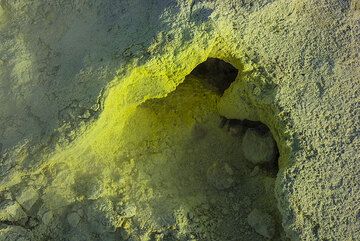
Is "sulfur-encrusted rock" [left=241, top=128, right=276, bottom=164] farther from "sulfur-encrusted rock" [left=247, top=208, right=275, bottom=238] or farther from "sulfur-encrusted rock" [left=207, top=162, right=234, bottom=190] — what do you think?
"sulfur-encrusted rock" [left=247, top=208, right=275, bottom=238]

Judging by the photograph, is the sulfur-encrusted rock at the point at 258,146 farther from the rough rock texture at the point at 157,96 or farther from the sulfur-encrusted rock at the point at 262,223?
the sulfur-encrusted rock at the point at 262,223

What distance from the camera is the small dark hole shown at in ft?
7.51

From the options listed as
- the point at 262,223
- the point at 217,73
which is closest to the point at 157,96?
the point at 217,73

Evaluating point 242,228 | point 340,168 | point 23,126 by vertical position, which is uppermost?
point 23,126

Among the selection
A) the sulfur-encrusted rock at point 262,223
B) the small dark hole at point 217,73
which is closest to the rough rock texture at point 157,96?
the sulfur-encrusted rock at point 262,223

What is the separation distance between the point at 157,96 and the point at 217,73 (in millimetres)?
436

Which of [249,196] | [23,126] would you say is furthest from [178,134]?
[23,126]

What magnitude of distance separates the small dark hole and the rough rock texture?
0.22 meters

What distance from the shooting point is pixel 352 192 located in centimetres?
178

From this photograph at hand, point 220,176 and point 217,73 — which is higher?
point 217,73

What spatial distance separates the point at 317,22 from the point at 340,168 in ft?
1.88

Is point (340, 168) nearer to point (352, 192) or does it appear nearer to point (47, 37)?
point (352, 192)

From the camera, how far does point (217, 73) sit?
2.32m

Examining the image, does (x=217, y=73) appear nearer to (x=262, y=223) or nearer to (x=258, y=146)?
(x=258, y=146)
